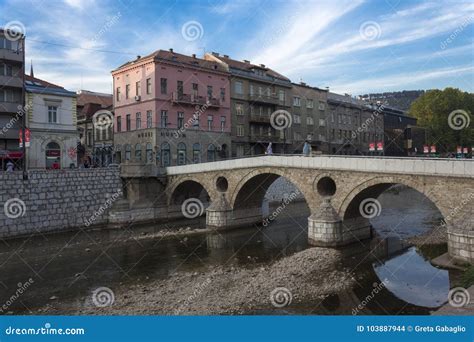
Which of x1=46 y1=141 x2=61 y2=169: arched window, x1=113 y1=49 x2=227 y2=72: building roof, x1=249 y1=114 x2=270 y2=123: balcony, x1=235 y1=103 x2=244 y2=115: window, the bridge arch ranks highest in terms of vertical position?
x1=113 y1=49 x2=227 y2=72: building roof

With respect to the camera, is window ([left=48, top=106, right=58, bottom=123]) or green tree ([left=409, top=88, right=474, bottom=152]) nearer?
window ([left=48, top=106, right=58, bottom=123])

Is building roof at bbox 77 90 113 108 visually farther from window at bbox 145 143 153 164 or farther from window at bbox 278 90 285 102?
window at bbox 278 90 285 102

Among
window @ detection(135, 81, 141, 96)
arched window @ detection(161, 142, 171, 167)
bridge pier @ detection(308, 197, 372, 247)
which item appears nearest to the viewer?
bridge pier @ detection(308, 197, 372, 247)

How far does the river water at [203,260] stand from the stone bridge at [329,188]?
52.7 inches

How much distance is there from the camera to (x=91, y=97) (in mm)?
53125

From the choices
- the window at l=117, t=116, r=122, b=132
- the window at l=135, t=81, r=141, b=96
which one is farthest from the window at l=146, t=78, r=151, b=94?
the window at l=117, t=116, r=122, b=132

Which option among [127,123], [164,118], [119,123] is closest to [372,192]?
[164,118]

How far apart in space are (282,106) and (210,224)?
83.2ft

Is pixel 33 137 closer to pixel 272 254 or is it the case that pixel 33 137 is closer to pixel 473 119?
pixel 272 254

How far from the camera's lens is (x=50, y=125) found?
32.0 meters

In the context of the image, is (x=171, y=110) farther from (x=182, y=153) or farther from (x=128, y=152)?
(x=128, y=152)

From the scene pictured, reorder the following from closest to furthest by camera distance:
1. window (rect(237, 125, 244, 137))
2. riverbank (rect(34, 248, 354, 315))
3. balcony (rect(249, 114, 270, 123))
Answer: riverbank (rect(34, 248, 354, 315)) → window (rect(237, 125, 244, 137)) → balcony (rect(249, 114, 270, 123))

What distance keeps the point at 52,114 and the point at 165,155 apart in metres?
10.5

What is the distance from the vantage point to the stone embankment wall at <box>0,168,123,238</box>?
25031 mm
